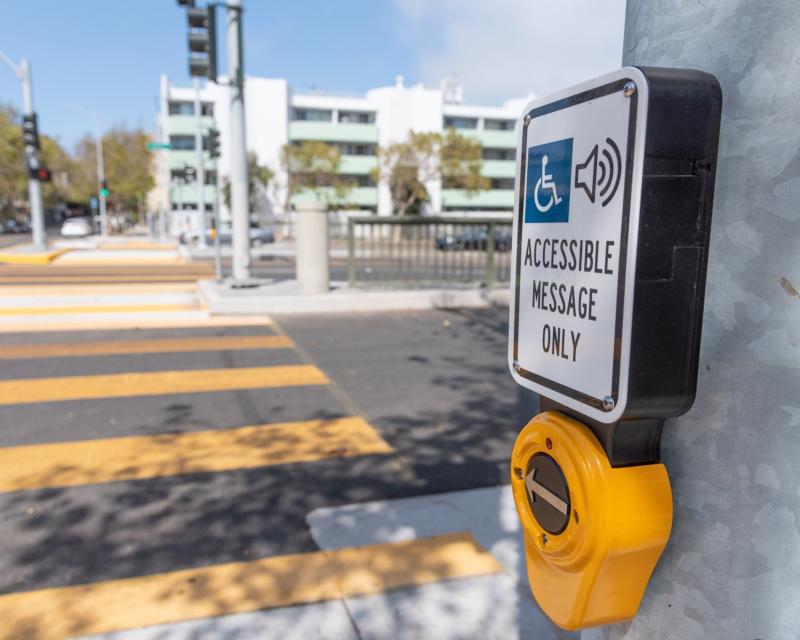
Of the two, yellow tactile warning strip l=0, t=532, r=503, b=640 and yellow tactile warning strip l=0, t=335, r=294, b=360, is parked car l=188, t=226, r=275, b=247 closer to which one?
yellow tactile warning strip l=0, t=335, r=294, b=360

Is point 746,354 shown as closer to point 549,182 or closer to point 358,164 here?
point 549,182

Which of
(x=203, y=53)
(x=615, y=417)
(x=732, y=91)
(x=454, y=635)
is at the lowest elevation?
(x=454, y=635)

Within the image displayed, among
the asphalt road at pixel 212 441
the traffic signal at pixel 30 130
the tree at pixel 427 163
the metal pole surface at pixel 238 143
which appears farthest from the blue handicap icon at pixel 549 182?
the tree at pixel 427 163

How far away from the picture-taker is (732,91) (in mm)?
973

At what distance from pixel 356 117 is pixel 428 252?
4766cm

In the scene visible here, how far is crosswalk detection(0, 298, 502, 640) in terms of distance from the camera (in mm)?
3014

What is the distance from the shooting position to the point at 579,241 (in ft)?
3.64

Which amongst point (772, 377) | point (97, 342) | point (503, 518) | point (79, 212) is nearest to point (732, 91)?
point (772, 377)

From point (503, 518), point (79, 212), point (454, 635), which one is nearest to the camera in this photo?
point (454, 635)

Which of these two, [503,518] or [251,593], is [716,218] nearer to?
[251,593]

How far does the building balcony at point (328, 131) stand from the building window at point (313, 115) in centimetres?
114

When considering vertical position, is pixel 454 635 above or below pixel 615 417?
below

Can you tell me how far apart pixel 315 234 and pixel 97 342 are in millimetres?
4266

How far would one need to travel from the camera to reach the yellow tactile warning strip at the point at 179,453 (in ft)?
14.1
